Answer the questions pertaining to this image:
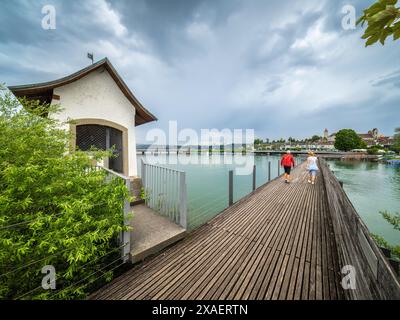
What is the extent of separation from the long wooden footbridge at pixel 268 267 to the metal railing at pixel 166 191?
2.46ft

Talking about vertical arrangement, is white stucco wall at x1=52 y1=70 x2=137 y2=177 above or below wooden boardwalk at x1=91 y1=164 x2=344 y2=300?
above

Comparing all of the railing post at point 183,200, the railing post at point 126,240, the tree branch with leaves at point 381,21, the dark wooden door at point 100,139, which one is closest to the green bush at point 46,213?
the railing post at point 126,240

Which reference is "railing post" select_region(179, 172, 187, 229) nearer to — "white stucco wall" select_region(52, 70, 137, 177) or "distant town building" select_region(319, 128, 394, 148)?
"white stucco wall" select_region(52, 70, 137, 177)

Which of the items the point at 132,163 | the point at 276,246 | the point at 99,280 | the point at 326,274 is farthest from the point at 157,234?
the point at 132,163

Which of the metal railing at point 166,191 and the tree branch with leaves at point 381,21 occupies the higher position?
the tree branch with leaves at point 381,21

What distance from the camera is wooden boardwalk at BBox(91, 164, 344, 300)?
2.45 meters

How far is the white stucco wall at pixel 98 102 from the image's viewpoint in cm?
518

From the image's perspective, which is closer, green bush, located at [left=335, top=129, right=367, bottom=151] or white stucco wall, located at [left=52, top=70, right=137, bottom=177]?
white stucco wall, located at [left=52, top=70, right=137, bottom=177]

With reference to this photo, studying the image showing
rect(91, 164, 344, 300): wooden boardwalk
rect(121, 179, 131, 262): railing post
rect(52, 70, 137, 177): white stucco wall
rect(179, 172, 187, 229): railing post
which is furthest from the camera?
rect(52, 70, 137, 177): white stucco wall

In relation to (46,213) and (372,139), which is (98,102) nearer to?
(46,213)

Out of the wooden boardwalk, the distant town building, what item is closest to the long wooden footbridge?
the wooden boardwalk

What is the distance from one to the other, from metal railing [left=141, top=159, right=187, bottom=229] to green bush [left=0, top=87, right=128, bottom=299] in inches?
57.7

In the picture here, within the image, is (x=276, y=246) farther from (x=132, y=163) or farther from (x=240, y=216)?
(x=132, y=163)

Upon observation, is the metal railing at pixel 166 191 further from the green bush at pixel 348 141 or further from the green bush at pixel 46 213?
the green bush at pixel 348 141
